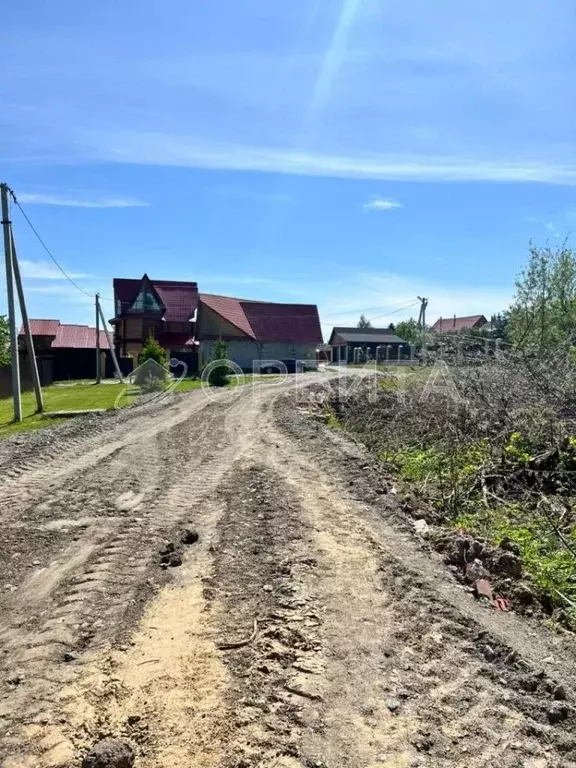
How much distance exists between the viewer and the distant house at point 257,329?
38.9 m

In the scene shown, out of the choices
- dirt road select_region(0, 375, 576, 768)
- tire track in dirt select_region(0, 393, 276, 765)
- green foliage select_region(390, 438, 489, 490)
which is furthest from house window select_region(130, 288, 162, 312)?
dirt road select_region(0, 375, 576, 768)

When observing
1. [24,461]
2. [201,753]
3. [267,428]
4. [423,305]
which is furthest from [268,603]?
[423,305]

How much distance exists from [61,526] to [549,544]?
4662mm

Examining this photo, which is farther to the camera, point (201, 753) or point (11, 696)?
point (11, 696)

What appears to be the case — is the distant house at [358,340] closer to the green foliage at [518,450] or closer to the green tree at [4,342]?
the green tree at [4,342]

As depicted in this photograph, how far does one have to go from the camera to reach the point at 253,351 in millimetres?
39625

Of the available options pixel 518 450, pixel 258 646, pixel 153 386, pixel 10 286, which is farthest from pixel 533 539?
pixel 153 386

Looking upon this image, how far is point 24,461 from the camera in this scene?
8.62 m

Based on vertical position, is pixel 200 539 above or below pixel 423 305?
below

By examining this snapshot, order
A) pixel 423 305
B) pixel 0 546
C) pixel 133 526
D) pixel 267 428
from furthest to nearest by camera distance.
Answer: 1. pixel 423 305
2. pixel 267 428
3. pixel 133 526
4. pixel 0 546

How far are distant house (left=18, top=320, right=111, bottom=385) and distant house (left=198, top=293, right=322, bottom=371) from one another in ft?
25.5

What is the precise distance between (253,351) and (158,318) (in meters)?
7.74

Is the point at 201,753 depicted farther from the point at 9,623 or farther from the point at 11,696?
the point at 9,623

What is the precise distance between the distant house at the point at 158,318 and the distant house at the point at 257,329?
6.16 feet
